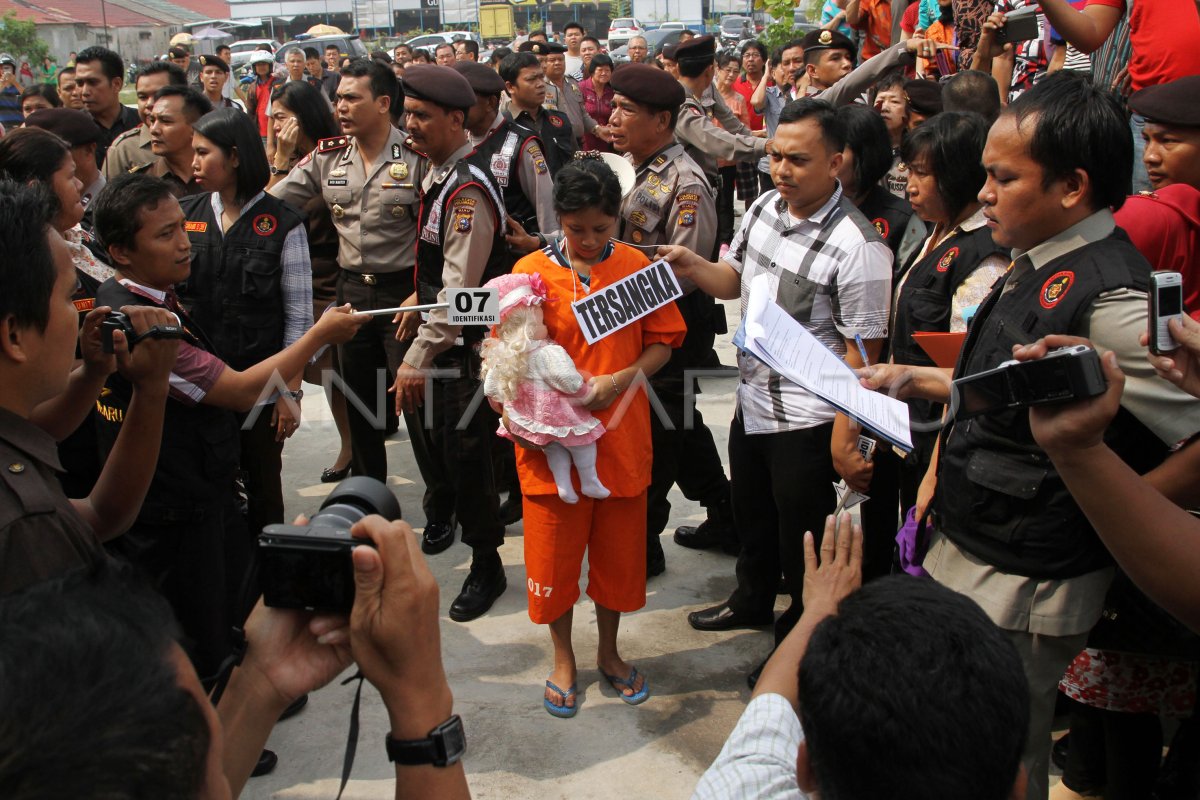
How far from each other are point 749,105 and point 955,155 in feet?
28.5

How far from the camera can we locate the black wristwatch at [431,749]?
1.31 m

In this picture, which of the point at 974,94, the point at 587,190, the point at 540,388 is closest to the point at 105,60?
the point at 587,190

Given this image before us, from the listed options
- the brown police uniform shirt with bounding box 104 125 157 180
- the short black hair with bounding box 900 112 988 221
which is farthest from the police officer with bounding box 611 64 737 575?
the brown police uniform shirt with bounding box 104 125 157 180

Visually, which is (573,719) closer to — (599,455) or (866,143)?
(599,455)

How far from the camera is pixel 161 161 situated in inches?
193

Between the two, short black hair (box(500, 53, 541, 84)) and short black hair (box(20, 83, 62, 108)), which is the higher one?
short black hair (box(500, 53, 541, 84))

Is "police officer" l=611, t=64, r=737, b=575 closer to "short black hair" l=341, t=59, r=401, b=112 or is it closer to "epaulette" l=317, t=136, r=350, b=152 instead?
"short black hair" l=341, t=59, r=401, b=112

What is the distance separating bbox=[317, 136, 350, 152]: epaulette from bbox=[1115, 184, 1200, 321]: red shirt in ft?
10.8

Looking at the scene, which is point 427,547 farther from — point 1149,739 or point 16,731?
point 16,731

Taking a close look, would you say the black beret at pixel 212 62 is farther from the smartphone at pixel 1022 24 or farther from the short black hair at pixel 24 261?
the short black hair at pixel 24 261

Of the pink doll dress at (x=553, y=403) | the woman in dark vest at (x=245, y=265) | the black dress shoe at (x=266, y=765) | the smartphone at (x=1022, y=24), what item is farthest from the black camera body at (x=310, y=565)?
the smartphone at (x=1022, y=24)

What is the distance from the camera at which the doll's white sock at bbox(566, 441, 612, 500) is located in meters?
3.25

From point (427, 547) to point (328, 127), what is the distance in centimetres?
224

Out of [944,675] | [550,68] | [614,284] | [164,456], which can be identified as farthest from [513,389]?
[550,68]
